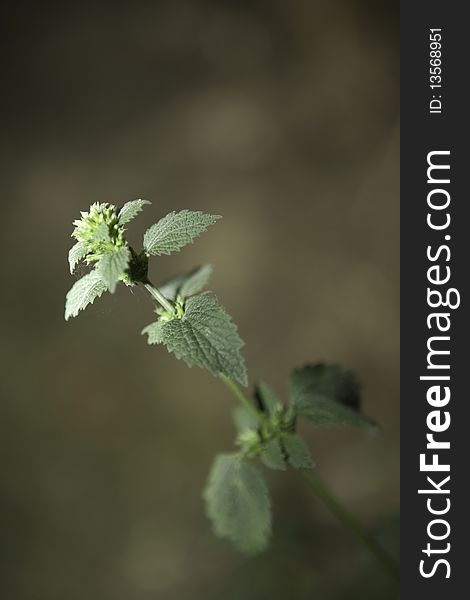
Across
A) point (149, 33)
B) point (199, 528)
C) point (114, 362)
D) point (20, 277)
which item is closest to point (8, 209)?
point (20, 277)

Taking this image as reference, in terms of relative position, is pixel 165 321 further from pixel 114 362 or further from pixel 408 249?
pixel 114 362

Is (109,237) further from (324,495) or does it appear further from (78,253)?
(324,495)

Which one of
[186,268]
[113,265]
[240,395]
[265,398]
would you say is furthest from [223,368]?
[186,268]

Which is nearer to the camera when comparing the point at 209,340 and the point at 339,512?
Answer: the point at 209,340

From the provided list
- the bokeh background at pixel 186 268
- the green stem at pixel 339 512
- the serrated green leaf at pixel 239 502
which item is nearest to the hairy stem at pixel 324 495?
the green stem at pixel 339 512

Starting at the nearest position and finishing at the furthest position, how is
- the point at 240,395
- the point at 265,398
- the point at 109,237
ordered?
the point at 109,237 → the point at 240,395 → the point at 265,398

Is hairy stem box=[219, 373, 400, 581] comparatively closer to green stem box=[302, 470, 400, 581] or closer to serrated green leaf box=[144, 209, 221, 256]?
green stem box=[302, 470, 400, 581]

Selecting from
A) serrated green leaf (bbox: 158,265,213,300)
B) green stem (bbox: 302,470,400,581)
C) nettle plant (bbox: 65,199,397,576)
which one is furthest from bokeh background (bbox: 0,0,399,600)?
serrated green leaf (bbox: 158,265,213,300)

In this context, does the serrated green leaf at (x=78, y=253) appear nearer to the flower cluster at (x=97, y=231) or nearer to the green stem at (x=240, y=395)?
the flower cluster at (x=97, y=231)

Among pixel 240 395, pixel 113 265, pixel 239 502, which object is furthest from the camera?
pixel 239 502
